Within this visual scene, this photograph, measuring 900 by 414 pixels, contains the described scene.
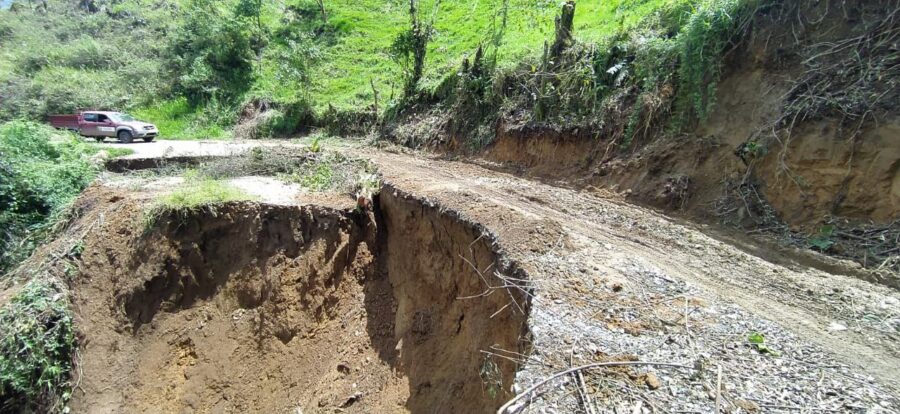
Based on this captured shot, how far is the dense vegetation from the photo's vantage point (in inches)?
325

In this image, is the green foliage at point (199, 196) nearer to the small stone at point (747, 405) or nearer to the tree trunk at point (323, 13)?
the small stone at point (747, 405)

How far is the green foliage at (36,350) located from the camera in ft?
19.4

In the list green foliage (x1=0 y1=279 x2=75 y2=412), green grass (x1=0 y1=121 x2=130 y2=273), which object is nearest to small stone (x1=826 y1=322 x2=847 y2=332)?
green foliage (x1=0 y1=279 x2=75 y2=412)

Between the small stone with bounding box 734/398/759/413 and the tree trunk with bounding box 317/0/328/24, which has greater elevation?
the tree trunk with bounding box 317/0/328/24

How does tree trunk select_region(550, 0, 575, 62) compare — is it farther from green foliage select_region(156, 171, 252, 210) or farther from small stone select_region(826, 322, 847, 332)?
small stone select_region(826, 322, 847, 332)

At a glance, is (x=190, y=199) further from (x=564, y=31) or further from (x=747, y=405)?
(x=564, y=31)

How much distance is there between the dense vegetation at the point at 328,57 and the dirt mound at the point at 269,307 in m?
4.82

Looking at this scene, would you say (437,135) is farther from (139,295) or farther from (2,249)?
(2,249)

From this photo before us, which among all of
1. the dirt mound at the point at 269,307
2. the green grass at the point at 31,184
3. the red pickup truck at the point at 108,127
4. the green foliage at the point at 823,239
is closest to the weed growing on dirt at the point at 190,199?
the dirt mound at the point at 269,307

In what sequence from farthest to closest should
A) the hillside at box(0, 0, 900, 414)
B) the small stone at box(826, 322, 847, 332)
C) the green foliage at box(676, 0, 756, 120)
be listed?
the green foliage at box(676, 0, 756, 120) → the small stone at box(826, 322, 847, 332) → the hillside at box(0, 0, 900, 414)

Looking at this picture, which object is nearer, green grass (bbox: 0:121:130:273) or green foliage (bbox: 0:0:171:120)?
green grass (bbox: 0:121:130:273)

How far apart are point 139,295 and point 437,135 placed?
8.08 meters

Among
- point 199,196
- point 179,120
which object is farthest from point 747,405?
point 179,120

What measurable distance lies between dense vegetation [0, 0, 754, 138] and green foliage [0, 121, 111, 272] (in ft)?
28.8
